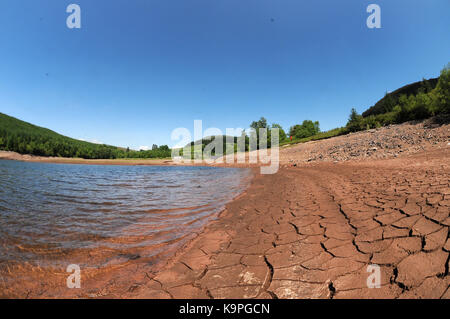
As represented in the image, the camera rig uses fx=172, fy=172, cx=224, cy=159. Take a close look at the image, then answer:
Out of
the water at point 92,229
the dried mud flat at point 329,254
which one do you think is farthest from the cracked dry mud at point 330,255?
the water at point 92,229

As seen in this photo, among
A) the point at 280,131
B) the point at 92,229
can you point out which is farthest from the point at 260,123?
the point at 92,229

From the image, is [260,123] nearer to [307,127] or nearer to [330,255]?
[307,127]

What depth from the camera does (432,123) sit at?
604 inches

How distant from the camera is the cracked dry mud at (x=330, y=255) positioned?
5.96 feet

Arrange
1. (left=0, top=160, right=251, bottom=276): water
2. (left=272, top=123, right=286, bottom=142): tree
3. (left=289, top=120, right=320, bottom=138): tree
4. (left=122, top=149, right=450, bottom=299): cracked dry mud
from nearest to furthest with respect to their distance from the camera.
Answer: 1. (left=122, top=149, right=450, bottom=299): cracked dry mud
2. (left=0, top=160, right=251, bottom=276): water
3. (left=272, top=123, right=286, bottom=142): tree
4. (left=289, top=120, right=320, bottom=138): tree

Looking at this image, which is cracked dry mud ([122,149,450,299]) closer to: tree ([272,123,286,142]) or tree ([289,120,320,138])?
tree ([272,123,286,142])

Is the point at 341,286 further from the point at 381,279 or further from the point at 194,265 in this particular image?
the point at 194,265

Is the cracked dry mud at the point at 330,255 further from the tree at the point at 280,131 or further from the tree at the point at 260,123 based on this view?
the tree at the point at 260,123

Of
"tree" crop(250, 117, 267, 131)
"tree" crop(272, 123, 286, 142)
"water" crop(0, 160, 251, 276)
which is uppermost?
"tree" crop(250, 117, 267, 131)

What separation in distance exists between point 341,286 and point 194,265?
193 centimetres

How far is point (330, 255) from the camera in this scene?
2.43 meters

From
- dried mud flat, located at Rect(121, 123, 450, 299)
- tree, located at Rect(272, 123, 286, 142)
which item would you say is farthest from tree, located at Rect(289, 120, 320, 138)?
dried mud flat, located at Rect(121, 123, 450, 299)

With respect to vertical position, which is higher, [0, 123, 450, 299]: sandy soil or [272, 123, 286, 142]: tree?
[272, 123, 286, 142]: tree

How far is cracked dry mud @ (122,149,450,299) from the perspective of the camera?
1.82m
